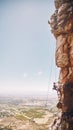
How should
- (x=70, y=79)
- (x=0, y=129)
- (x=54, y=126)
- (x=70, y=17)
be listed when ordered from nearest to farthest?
(x=70, y=17), (x=70, y=79), (x=54, y=126), (x=0, y=129)

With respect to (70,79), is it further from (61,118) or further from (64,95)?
(61,118)

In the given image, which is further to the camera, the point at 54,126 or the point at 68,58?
the point at 54,126

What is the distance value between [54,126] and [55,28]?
12.0 metres

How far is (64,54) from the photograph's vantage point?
22656 millimetres

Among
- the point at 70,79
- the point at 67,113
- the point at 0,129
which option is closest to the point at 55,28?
the point at 70,79

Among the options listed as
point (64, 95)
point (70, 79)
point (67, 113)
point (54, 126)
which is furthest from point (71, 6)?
point (54, 126)

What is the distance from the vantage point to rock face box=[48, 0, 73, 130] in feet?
72.0

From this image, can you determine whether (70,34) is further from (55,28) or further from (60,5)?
(60,5)

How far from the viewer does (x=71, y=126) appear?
2339 cm

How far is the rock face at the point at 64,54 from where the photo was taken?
864 inches

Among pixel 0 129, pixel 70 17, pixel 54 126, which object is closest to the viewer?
pixel 70 17

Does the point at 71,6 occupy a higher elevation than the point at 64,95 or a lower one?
higher

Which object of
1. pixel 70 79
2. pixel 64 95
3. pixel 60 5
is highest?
pixel 60 5

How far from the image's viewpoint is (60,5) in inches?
924
